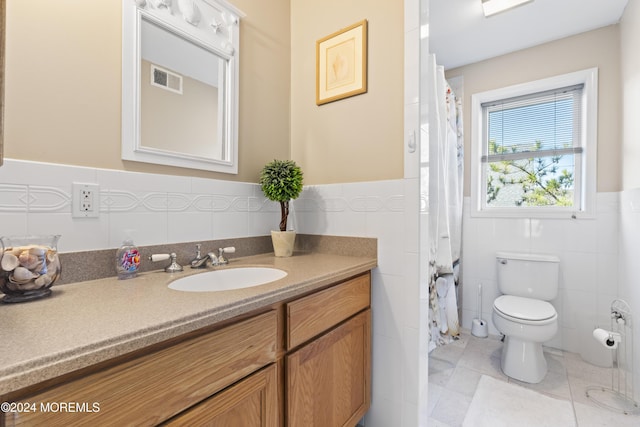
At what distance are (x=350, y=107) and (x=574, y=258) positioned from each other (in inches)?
84.2

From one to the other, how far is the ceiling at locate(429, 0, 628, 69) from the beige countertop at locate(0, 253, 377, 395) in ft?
6.98

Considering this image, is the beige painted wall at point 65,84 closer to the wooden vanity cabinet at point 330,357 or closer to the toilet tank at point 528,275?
the wooden vanity cabinet at point 330,357

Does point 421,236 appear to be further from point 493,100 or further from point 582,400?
point 493,100

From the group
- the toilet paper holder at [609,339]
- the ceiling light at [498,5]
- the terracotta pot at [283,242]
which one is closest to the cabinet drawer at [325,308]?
the terracotta pot at [283,242]

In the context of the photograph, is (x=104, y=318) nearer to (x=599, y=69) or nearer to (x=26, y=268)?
(x=26, y=268)

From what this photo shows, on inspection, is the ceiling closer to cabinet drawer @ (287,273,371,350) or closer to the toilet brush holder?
cabinet drawer @ (287,273,371,350)

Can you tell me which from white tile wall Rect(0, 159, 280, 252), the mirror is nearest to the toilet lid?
white tile wall Rect(0, 159, 280, 252)

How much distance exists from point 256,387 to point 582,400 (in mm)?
2011

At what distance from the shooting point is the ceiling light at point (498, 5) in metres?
1.85

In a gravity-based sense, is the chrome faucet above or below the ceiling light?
below

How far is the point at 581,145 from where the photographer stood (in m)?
2.31

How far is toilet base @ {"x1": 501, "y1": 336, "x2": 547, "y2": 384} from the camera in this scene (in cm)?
185

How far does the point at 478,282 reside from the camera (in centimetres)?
262

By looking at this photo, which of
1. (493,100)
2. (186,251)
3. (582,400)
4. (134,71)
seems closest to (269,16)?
(134,71)
